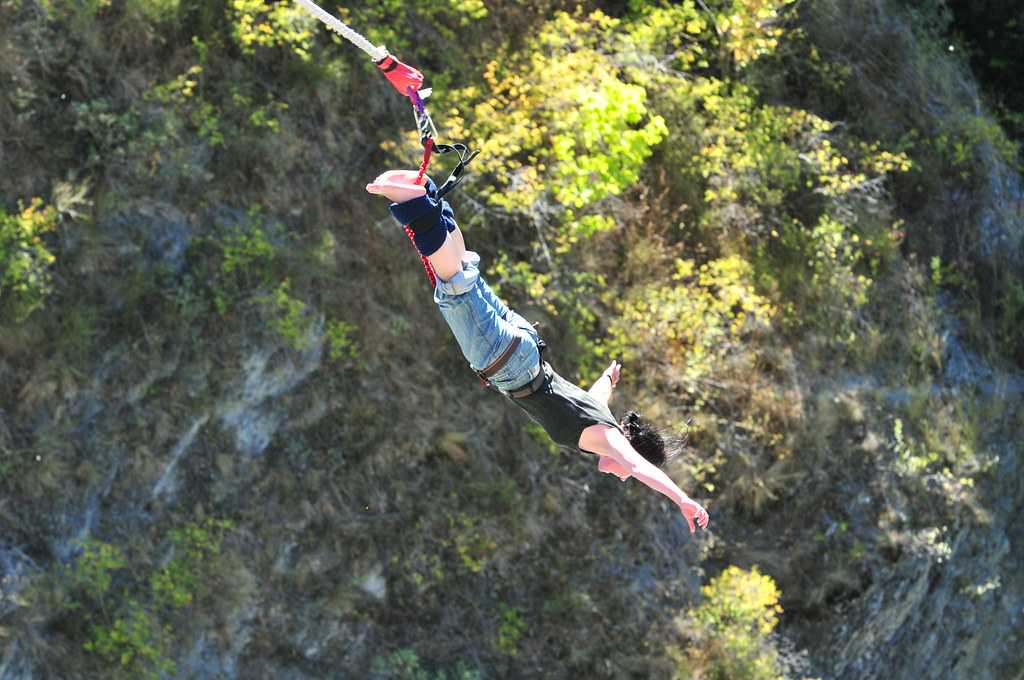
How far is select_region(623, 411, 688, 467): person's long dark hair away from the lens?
608cm

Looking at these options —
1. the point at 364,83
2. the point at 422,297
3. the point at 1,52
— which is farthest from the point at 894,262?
the point at 1,52

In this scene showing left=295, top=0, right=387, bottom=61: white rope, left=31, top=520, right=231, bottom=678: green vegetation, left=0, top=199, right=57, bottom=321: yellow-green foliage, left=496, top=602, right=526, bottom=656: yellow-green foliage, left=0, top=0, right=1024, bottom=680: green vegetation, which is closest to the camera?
left=295, top=0, right=387, bottom=61: white rope

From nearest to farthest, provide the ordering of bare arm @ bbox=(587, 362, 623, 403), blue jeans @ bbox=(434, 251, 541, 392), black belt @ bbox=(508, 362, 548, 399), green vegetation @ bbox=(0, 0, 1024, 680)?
blue jeans @ bbox=(434, 251, 541, 392)
black belt @ bbox=(508, 362, 548, 399)
bare arm @ bbox=(587, 362, 623, 403)
green vegetation @ bbox=(0, 0, 1024, 680)

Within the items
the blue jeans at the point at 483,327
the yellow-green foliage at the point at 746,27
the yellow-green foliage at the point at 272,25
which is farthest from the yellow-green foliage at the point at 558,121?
the blue jeans at the point at 483,327

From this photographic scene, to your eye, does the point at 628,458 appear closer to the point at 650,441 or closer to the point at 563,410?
the point at 563,410

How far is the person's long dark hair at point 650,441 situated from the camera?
6082 millimetres

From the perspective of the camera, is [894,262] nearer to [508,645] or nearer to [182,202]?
[508,645]

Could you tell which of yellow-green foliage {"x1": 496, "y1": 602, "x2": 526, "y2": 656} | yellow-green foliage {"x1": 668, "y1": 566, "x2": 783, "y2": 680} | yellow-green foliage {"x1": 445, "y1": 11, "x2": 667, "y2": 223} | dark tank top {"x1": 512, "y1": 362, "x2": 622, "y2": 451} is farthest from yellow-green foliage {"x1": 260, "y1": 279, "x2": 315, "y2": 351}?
yellow-green foliage {"x1": 668, "y1": 566, "x2": 783, "y2": 680}

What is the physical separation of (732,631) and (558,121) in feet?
15.1

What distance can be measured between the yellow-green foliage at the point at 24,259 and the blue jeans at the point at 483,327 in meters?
4.51

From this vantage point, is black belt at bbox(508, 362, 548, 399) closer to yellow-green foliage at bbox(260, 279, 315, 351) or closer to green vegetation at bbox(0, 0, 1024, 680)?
green vegetation at bbox(0, 0, 1024, 680)

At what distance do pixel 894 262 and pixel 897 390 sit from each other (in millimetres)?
1229

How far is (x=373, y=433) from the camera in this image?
31.2 feet

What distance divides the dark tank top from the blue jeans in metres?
0.14
